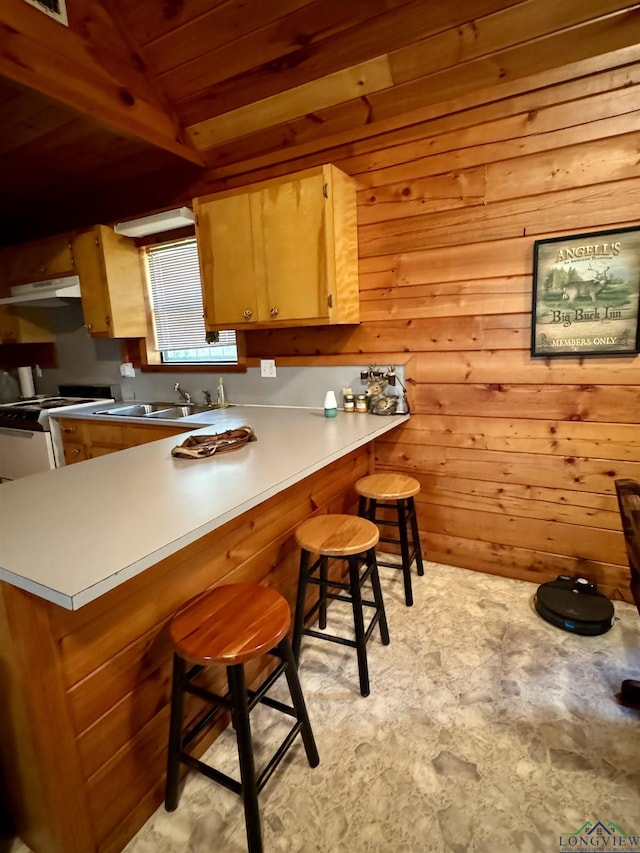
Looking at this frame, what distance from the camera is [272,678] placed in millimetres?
1328

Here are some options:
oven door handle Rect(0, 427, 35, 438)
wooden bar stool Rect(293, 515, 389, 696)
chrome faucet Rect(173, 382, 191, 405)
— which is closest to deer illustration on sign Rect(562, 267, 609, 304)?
wooden bar stool Rect(293, 515, 389, 696)

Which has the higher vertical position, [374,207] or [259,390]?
[374,207]

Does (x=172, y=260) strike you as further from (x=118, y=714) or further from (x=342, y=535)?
(x=118, y=714)

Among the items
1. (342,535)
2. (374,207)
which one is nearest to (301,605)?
(342,535)

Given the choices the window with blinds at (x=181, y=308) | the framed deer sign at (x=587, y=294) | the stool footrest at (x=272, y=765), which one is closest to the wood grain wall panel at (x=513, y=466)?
the framed deer sign at (x=587, y=294)

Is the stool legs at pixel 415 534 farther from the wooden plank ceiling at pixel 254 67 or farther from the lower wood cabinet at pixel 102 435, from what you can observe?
the wooden plank ceiling at pixel 254 67

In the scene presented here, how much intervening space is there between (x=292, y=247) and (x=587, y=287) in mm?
1457

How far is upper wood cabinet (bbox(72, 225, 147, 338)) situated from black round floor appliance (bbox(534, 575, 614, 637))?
319 centimetres

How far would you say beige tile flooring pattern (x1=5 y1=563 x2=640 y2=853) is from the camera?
1.23 meters

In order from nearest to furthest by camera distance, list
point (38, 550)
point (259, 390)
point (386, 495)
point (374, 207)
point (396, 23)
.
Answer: point (38, 550) < point (396, 23) < point (386, 495) < point (374, 207) < point (259, 390)

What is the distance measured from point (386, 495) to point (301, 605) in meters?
0.66

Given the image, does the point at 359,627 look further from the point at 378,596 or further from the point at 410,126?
the point at 410,126

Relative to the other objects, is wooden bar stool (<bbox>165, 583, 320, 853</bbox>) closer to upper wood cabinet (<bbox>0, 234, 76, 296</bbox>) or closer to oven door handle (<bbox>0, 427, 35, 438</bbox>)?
oven door handle (<bbox>0, 427, 35, 438</bbox>)

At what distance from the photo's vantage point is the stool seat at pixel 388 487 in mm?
2127
